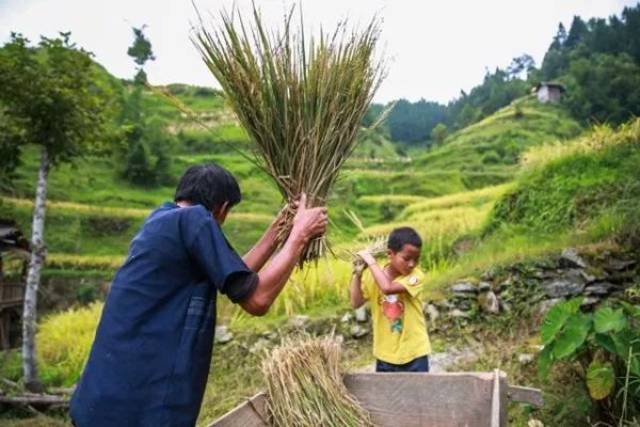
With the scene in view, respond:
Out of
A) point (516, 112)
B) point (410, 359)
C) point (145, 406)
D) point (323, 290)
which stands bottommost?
point (323, 290)

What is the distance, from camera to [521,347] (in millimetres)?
4324

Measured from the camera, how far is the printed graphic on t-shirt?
2.86 metres

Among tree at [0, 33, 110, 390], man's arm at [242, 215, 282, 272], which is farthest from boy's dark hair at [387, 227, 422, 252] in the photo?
tree at [0, 33, 110, 390]

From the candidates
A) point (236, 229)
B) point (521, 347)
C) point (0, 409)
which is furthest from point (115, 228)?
point (521, 347)

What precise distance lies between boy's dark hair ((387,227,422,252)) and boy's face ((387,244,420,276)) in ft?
0.05

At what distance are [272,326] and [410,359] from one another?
3369mm

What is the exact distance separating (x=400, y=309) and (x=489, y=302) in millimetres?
2497

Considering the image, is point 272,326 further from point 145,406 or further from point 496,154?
point 496,154

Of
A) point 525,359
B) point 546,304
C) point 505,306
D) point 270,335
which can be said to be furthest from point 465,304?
point 270,335

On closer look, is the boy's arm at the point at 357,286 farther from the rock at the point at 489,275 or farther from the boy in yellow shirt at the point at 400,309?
the rock at the point at 489,275

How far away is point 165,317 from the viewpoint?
151 cm

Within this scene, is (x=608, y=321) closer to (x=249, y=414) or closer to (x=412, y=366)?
(x=412, y=366)

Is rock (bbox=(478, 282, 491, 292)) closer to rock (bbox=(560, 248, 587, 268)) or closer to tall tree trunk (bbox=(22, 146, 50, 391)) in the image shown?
rock (bbox=(560, 248, 587, 268))

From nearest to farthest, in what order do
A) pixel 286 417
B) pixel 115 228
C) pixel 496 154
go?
pixel 286 417 < pixel 115 228 < pixel 496 154
